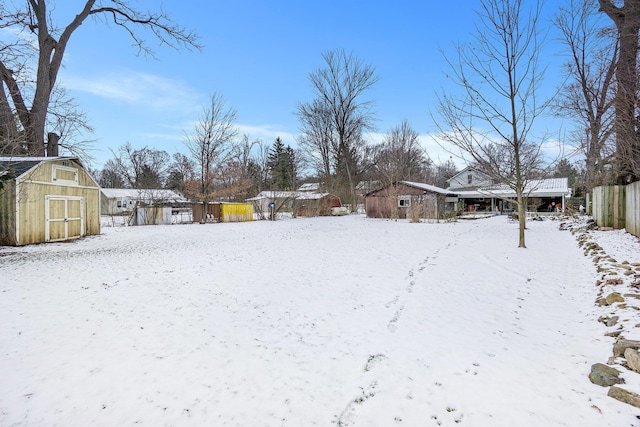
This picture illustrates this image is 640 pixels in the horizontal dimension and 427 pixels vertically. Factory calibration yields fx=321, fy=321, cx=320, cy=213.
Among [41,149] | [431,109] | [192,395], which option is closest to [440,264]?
[431,109]

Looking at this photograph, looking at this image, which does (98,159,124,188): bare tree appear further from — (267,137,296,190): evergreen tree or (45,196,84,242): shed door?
(45,196,84,242): shed door

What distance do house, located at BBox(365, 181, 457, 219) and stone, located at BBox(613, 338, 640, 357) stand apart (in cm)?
2154

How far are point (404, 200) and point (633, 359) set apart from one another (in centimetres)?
2432

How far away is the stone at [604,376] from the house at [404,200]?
21.9 m

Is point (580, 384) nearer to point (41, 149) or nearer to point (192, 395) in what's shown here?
point (192, 395)

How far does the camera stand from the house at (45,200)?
1073 centimetres

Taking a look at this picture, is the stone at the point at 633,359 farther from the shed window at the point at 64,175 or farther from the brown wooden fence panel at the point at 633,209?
the shed window at the point at 64,175

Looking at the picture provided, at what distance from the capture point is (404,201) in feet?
87.2

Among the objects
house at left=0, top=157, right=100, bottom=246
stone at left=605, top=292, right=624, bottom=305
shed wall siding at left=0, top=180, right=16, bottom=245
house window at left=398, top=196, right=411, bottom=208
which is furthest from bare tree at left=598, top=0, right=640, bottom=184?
shed wall siding at left=0, top=180, right=16, bottom=245

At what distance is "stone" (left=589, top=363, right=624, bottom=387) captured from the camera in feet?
8.54

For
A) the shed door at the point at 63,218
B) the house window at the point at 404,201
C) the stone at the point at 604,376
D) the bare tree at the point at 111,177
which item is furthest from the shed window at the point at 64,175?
the bare tree at the point at 111,177

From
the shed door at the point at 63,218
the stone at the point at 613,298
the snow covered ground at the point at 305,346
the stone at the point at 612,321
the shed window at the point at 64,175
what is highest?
the shed window at the point at 64,175

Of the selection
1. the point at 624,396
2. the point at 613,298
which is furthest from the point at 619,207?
the point at 624,396

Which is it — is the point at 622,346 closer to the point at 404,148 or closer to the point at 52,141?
the point at 52,141
